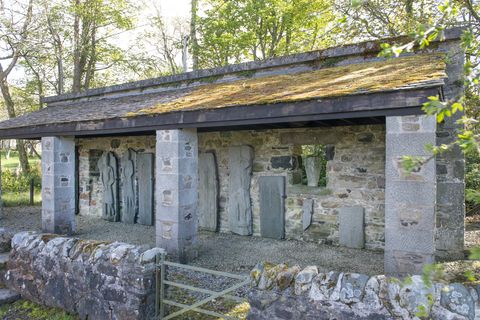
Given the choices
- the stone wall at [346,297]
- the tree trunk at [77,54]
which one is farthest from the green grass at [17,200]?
the stone wall at [346,297]

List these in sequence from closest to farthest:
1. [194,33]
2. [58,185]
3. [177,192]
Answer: [177,192], [58,185], [194,33]

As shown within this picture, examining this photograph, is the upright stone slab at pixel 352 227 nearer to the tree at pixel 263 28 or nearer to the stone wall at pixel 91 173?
the stone wall at pixel 91 173

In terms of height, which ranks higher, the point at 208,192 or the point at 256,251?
the point at 208,192

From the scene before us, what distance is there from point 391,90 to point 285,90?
1.69 m

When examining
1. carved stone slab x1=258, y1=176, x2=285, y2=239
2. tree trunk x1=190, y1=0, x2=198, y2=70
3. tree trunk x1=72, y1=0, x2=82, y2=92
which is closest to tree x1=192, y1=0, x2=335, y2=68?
tree trunk x1=190, y1=0, x2=198, y2=70

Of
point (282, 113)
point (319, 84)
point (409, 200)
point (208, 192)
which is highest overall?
point (319, 84)

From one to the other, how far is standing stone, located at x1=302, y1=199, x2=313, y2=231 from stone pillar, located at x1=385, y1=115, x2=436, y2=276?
8.51 feet

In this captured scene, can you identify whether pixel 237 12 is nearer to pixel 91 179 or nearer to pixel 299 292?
pixel 91 179

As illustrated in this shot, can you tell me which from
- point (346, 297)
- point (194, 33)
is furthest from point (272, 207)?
point (194, 33)

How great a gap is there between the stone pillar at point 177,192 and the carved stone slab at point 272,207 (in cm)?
167

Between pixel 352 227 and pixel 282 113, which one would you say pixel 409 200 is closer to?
pixel 282 113

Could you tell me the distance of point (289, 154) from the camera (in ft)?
22.8

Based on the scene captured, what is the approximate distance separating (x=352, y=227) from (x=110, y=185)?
6.20 metres

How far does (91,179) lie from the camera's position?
32.9 feet
